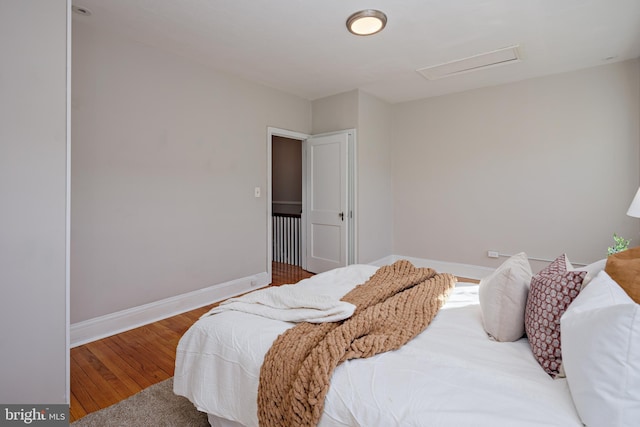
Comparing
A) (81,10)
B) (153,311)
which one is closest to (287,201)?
(153,311)

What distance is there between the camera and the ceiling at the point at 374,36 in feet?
7.73

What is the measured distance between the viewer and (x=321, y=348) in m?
1.22

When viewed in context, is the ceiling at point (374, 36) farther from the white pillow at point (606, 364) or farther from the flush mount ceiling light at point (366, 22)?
the white pillow at point (606, 364)

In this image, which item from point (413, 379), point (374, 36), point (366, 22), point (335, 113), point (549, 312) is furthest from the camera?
point (335, 113)

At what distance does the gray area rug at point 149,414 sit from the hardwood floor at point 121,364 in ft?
0.29

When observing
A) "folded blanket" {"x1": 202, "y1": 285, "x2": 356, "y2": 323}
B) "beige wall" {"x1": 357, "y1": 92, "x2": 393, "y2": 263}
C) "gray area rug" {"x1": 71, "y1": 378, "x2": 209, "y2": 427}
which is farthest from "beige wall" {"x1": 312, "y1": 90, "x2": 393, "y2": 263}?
"gray area rug" {"x1": 71, "y1": 378, "x2": 209, "y2": 427}

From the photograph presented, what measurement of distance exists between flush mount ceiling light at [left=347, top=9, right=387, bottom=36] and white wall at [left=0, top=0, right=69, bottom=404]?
A: 187 centimetres

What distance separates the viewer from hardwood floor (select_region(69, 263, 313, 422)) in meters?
1.94

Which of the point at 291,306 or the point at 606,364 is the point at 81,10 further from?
the point at 606,364

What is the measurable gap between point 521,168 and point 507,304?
10.5 ft

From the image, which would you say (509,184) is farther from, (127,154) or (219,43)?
(127,154)

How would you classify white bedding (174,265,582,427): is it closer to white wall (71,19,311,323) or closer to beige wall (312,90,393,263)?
white wall (71,19,311,323)

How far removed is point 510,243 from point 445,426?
380 centimetres

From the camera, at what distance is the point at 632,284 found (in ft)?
3.82
